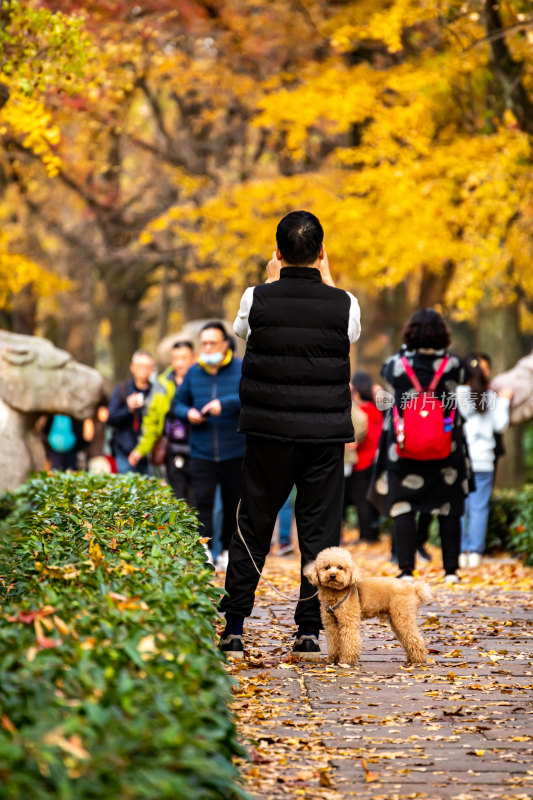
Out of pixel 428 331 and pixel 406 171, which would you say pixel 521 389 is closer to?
pixel 428 331

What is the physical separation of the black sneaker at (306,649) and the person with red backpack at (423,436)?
316 cm

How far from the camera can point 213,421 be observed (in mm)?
10039

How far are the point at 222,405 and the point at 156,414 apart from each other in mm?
2149

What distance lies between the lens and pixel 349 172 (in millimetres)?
18719

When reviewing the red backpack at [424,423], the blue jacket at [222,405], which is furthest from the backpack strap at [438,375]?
the blue jacket at [222,405]

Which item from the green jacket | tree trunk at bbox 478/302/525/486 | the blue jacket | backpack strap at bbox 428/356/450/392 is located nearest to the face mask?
the blue jacket

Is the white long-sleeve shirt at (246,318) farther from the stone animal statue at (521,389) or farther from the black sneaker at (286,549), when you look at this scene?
the black sneaker at (286,549)

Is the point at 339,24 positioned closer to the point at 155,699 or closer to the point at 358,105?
the point at 358,105

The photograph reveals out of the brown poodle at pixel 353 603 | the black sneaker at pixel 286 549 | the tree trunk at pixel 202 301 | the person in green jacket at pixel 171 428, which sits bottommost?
the black sneaker at pixel 286 549

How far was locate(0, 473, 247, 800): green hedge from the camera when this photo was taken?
112 inches

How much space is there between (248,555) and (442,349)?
3566 mm

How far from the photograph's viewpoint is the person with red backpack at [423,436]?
29.8 ft

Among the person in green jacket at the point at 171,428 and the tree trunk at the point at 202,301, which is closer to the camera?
the person in green jacket at the point at 171,428

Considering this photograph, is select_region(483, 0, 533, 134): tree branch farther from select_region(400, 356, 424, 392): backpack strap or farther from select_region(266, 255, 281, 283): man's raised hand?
select_region(266, 255, 281, 283): man's raised hand
